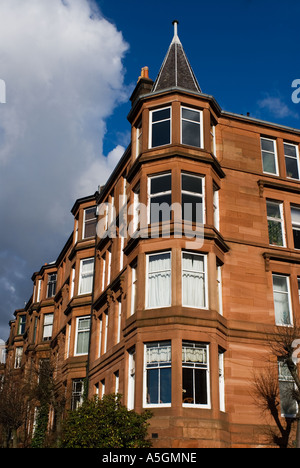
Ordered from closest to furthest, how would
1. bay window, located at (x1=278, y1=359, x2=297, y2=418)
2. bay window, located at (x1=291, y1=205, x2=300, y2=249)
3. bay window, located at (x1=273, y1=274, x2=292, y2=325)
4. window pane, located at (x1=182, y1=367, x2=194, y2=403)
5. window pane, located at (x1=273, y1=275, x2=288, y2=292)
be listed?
window pane, located at (x1=182, y1=367, x2=194, y2=403) < bay window, located at (x1=278, y1=359, x2=297, y2=418) < bay window, located at (x1=273, y1=274, x2=292, y2=325) < window pane, located at (x1=273, y1=275, x2=288, y2=292) < bay window, located at (x1=291, y1=205, x2=300, y2=249)

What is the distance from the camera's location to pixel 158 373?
2278 cm

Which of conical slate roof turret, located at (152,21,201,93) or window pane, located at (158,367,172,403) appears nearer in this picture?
window pane, located at (158,367,172,403)

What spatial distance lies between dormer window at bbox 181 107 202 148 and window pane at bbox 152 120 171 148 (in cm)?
74

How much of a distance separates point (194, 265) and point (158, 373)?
16.3 feet

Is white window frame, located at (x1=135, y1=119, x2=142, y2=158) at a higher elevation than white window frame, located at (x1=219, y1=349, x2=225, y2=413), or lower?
higher

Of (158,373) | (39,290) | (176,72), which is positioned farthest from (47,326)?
(158,373)

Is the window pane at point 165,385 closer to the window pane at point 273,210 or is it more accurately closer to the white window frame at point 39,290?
the window pane at point 273,210

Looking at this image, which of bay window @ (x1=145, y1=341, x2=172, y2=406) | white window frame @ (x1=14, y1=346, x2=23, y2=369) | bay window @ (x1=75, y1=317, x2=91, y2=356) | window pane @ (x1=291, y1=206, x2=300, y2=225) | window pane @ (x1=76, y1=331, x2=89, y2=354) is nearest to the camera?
bay window @ (x1=145, y1=341, x2=172, y2=406)

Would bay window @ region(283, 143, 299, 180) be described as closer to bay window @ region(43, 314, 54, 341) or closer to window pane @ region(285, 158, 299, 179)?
window pane @ region(285, 158, 299, 179)

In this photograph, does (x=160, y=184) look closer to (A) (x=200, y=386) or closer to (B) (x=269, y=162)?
(B) (x=269, y=162)

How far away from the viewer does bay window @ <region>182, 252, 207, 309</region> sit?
79.4 feet

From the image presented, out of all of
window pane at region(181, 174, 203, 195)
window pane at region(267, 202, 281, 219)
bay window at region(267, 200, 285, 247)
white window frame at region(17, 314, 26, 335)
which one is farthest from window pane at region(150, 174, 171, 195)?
white window frame at region(17, 314, 26, 335)

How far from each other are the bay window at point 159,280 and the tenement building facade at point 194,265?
47mm

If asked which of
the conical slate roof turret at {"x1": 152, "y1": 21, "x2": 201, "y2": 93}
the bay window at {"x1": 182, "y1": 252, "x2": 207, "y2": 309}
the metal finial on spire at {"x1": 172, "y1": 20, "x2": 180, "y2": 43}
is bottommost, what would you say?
the bay window at {"x1": 182, "y1": 252, "x2": 207, "y2": 309}
